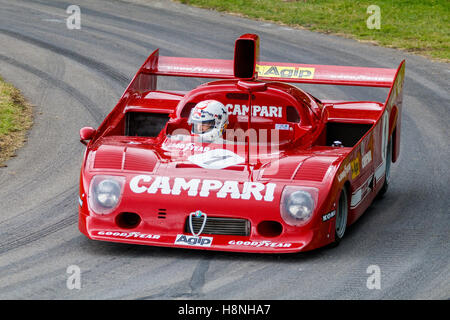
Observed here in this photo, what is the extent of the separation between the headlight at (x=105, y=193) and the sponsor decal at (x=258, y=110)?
198cm

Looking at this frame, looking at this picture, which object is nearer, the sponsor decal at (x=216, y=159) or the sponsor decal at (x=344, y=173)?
the sponsor decal at (x=344, y=173)

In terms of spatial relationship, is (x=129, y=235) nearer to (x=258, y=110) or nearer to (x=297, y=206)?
(x=297, y=206)

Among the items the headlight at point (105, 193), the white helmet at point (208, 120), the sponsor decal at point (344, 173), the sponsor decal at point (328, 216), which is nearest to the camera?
the sponsor decal at point (328, 216)

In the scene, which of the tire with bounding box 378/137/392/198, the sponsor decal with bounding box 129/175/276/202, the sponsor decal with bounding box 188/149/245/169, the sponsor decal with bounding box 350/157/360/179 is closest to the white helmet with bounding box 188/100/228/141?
the sponsor decal with bounding box 188/149/245/169

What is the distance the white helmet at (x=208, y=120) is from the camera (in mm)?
9531

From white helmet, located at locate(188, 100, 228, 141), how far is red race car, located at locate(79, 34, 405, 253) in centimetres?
1

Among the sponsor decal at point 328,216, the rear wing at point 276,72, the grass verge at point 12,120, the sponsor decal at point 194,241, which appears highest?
the rear wing at point 276,72

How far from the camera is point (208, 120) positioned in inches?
376

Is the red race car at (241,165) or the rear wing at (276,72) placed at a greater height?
the rear wing at (276,72)

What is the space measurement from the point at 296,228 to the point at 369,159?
1.83 m

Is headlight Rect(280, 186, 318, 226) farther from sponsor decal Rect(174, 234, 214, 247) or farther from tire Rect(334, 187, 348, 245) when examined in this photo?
sponsor decal Rect(174, 234, 214, 247)

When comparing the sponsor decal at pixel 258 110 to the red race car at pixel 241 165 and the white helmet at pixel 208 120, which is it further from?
the white helmet at pixel 208 120

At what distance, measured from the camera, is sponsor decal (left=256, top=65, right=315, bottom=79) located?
11406 mm

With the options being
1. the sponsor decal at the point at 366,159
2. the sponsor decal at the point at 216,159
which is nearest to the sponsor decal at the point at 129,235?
the sponsor decal at the point at 216,159
